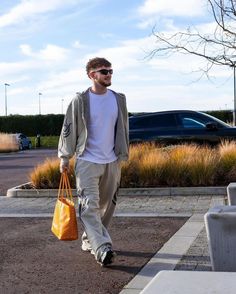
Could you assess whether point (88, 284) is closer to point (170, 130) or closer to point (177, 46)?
point (177, 46)

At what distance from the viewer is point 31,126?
192ft

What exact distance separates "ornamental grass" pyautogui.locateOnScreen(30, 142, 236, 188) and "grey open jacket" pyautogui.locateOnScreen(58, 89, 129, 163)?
5477 millimetres

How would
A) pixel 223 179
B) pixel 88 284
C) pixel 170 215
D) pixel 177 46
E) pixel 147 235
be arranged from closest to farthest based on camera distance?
pixel 88 284 → pixel 147 235 → pixel 170 215 → pixel 223 179 → pixel 177 46

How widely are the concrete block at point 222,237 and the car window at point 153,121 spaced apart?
11.4 metres

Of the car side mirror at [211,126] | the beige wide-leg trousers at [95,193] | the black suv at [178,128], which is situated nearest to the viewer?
the beige wide-leg trousers at [95,193]

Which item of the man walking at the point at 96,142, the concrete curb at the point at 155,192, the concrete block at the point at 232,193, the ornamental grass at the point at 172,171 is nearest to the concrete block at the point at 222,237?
the man walking at the point at 96,142

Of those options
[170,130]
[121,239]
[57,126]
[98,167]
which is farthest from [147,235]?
[57,126]

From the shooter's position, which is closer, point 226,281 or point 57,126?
point 226,281

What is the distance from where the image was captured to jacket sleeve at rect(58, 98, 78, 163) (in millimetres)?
6137

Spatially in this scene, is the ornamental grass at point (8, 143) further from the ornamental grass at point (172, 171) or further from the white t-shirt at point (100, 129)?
the white t-shirt at point (100, 129)

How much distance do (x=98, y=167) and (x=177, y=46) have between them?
824 centimetres

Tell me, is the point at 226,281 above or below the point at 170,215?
above

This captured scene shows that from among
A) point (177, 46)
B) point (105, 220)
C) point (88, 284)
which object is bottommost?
point (88, 284)

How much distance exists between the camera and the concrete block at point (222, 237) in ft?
16.2
